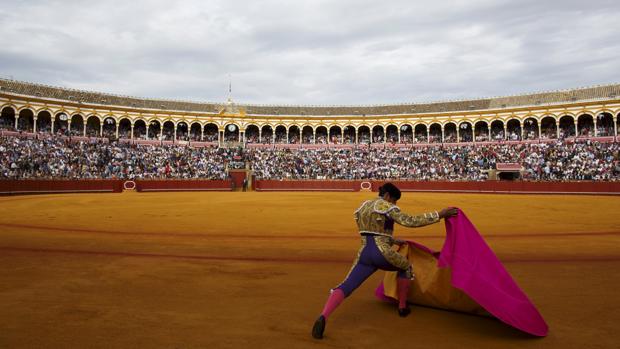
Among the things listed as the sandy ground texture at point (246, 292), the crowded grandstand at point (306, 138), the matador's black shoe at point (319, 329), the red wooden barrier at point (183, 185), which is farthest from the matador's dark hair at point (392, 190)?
the red wooden barrier at point (183, 185)

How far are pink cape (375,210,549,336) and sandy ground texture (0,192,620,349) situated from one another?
0.52 feet

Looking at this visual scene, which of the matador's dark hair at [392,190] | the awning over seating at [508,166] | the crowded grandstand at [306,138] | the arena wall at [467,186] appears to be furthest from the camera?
the awning over seating at [508,166]

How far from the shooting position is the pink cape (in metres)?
2.92

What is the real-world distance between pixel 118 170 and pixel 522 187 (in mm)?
31336

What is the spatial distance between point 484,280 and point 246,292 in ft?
7.63

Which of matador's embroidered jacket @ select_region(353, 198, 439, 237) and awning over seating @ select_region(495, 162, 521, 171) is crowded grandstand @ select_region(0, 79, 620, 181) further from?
matador's embroidered jacket @ select_region(353, 198, 439, 237)

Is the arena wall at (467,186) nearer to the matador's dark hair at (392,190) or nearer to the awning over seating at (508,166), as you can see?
the awning over seating at (508,166)

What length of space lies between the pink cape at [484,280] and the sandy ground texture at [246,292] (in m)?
0.16

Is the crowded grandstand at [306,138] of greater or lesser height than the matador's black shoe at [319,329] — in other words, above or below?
above

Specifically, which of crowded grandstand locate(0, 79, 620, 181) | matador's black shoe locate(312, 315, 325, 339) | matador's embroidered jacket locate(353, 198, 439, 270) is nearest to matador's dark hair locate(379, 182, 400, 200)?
matador's embroidered jacket locate(353, 198, 439, 270)

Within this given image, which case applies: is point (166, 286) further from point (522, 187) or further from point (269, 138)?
point (269, 138)

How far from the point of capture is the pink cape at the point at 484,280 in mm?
2920

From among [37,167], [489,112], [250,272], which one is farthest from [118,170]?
[489,112]

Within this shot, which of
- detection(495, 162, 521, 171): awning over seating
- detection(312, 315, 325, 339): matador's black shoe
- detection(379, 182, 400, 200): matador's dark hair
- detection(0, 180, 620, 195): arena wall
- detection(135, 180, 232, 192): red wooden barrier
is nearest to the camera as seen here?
detection(312, 315, 325, 339): matador's black shoe
